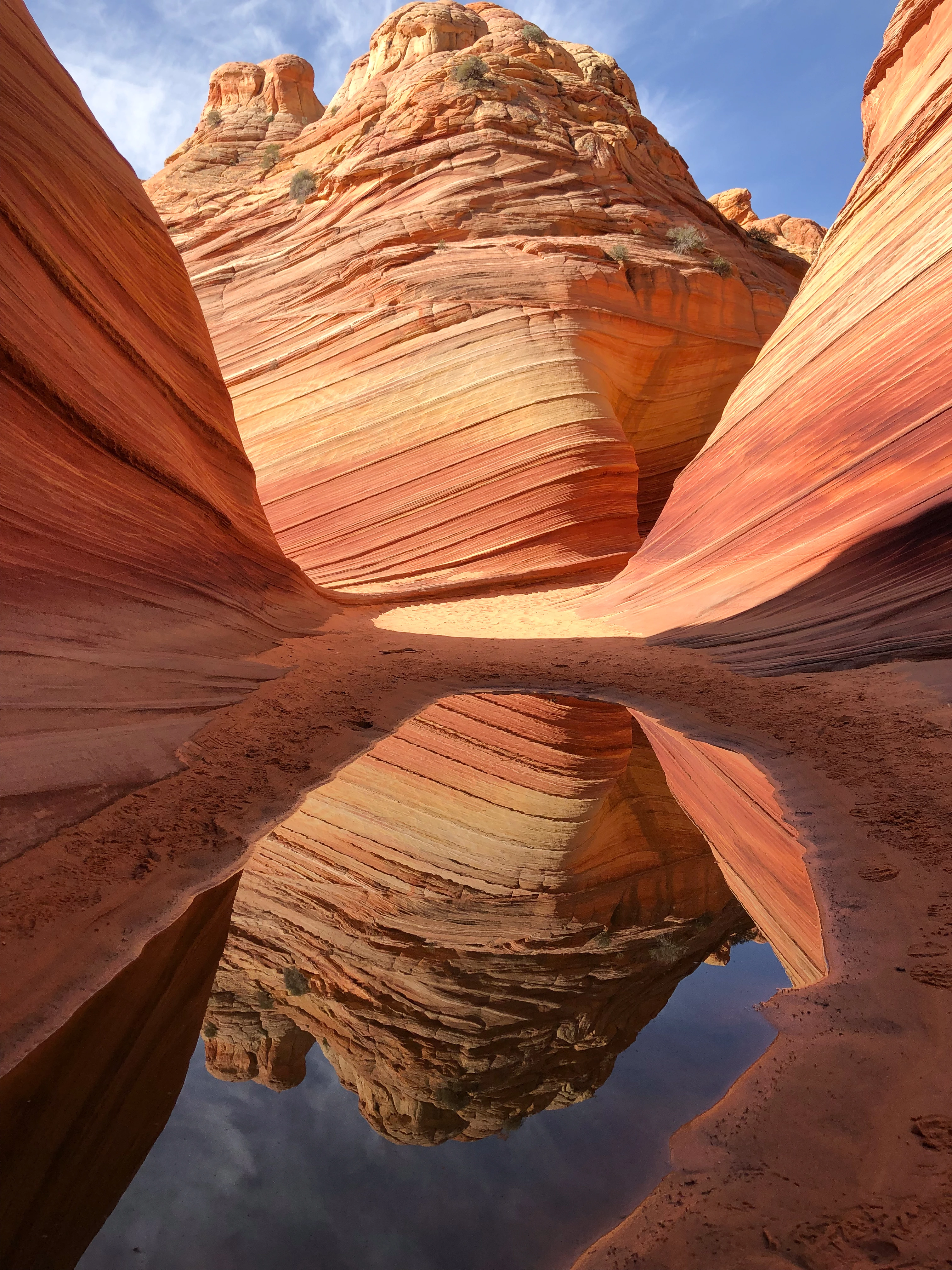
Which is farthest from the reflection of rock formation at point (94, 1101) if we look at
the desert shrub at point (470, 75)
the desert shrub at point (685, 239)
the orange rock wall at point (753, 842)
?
the desert shrub at point (470, 75)

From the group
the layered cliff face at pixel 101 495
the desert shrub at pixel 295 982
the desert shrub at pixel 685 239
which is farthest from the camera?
the desert shrub at pixel 685 239

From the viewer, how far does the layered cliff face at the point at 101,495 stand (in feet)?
13.9

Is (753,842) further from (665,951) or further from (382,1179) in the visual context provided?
(382,1179)

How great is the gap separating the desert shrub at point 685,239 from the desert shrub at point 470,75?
170 inches

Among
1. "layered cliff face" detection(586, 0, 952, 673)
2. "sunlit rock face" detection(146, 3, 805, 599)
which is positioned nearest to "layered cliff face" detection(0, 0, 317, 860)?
"sunlit rock face" detection(146, 3, 805, 599)

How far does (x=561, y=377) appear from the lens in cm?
1330

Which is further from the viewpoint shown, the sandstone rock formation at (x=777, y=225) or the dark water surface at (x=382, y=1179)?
the sandstone rock formation at (x=777, y=225)

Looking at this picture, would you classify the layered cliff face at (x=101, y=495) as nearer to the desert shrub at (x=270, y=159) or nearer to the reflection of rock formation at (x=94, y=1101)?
the reflection of rock formation at (x=94, y=1101)

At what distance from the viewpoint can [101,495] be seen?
6191mm

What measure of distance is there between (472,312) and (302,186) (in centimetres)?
539

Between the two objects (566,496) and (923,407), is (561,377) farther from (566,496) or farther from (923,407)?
(923,407)

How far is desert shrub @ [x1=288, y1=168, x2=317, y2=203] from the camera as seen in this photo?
16.4m

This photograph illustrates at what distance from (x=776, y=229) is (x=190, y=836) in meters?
35.8

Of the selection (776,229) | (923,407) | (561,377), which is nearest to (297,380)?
(561,377)
